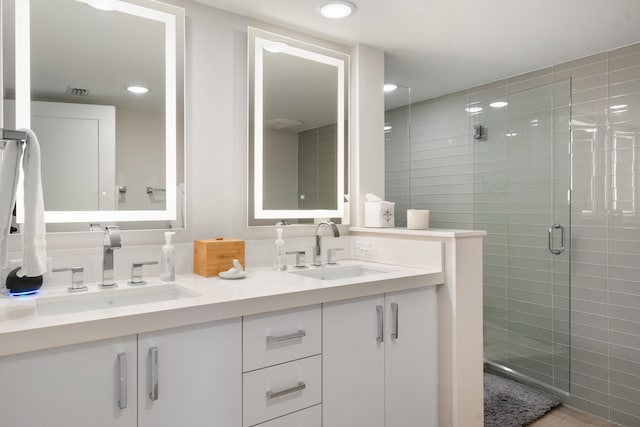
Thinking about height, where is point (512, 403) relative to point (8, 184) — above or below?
below

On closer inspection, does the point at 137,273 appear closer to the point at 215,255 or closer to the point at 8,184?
the point at 215,255

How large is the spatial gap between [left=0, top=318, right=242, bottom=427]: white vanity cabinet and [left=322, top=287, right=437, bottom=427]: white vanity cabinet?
16.5 inches

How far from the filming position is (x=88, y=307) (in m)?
1.51

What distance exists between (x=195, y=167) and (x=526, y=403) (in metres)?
2.44

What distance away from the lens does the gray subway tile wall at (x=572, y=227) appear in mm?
2463

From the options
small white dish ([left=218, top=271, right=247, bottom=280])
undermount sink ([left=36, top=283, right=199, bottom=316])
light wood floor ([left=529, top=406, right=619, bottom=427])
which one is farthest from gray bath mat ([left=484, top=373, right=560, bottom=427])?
undermount sink ([left=36, top=283, right=199, bottom=316])

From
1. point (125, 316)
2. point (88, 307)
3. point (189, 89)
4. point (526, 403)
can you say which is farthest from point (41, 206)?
point (526, 403)

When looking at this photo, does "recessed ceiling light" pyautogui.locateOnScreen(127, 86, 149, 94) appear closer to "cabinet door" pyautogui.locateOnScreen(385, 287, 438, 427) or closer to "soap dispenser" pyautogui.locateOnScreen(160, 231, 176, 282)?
"soap dispenser" pyautogui.locateOnScreen(160, 231, 176, 282)

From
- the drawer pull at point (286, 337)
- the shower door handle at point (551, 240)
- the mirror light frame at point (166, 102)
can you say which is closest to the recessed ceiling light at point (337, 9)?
the mirror light frame at point (166, 102)

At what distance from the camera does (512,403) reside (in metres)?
2.60

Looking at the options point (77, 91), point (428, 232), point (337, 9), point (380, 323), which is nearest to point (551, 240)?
point (428, 232)

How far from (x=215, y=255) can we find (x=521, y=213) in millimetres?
2058

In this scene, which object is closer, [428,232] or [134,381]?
[134,381]

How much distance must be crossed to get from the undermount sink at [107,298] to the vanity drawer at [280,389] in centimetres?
39
